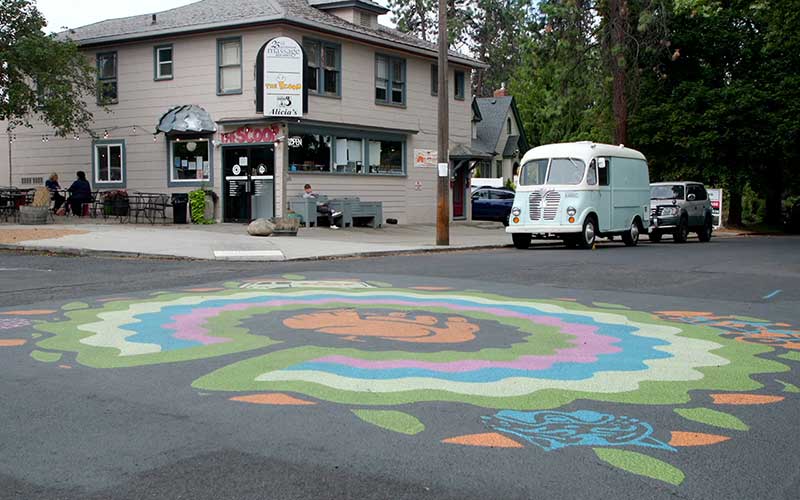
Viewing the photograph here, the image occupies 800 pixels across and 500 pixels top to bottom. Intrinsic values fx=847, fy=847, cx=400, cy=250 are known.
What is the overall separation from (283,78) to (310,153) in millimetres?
5025

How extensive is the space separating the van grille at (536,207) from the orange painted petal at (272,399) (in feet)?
60.0

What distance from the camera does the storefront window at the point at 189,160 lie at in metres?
29.3

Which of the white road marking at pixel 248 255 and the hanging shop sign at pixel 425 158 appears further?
the hanging shop sign at pixel 425 158

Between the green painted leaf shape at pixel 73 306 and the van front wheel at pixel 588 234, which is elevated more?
the van front wheel at pixel 588 234

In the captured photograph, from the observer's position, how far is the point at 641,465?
4574 millimetres

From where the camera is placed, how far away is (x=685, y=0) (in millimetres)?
25891

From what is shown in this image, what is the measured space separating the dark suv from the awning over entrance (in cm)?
1526

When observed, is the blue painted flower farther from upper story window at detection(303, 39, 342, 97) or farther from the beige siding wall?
upper story window at detection(303, 39, 342, 97)

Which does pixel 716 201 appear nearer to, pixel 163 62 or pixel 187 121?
pixel 187 121

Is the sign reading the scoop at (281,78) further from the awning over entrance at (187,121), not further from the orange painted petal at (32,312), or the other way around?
the orange painted petal at (32,312)

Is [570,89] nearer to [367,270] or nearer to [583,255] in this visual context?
[583,255]

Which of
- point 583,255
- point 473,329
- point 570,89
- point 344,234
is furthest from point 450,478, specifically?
point 570,89

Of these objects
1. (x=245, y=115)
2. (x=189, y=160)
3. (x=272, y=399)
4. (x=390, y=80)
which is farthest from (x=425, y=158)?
(x=272, y=399)

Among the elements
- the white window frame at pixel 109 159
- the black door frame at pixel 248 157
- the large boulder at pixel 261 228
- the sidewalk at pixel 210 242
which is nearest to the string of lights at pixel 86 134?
the white window frame at pixel 109 159
